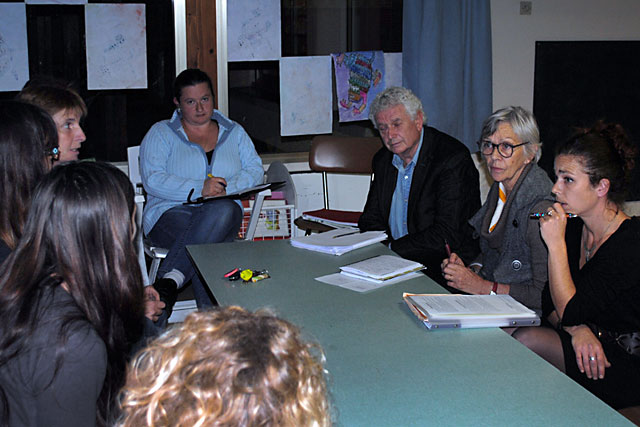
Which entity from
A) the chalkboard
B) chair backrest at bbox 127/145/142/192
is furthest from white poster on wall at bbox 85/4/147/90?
the chalkboard

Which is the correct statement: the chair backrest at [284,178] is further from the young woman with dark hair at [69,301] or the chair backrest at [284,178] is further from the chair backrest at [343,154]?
the young woman with dark hair at [69,301]

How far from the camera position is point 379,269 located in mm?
2309

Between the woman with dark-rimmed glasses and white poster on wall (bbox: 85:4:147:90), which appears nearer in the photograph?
the woman with dark-rimmed glasses

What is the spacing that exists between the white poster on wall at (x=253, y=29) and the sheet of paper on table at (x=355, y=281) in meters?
2.36

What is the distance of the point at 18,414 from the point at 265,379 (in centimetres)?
76

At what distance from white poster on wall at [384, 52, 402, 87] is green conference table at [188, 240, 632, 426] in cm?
259

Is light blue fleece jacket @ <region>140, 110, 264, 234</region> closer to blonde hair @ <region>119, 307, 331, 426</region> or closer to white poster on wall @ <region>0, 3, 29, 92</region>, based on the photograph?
white poster on wall @ <region>0, 3, 29, 92</region>

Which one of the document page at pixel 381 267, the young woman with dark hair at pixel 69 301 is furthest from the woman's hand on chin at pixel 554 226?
the young woman with dark hair at pixel 69 301

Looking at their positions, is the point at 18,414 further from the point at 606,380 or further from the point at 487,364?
the point at 606,380

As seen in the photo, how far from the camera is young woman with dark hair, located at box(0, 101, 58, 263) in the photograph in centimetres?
177

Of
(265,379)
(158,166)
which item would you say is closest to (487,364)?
(265,379)

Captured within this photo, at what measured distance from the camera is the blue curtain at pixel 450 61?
14.6 feet

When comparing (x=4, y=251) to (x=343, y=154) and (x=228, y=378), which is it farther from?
(x=343, y=154)

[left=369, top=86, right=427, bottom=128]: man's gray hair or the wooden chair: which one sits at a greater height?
[left=369, top=86, right=427, bottom=128]: man's gray hair
